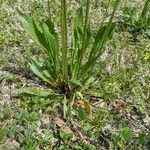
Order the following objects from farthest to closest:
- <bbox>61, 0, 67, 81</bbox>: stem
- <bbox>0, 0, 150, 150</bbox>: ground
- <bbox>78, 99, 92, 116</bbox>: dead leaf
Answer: <bbox>78, 99, 92, 116</bbox>: dead leaf < <bbox>0, 0, 150, 150</bbox>: ground < <bbox>61, 0, 67, 81</bbox>: stem

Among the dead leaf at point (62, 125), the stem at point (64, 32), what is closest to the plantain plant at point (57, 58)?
the stem at point (64, 32)

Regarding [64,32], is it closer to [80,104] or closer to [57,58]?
[57,58]

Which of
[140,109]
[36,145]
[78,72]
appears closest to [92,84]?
[78,72]

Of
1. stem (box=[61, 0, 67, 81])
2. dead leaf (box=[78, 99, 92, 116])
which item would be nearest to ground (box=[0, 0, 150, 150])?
dead leaf (box=[78, 99, 92, 116])

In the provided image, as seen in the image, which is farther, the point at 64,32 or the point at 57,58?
the point at 57,58

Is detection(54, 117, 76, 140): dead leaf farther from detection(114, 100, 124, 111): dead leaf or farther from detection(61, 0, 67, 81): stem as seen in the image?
detection(114, 100, 124, 111): dead leaf

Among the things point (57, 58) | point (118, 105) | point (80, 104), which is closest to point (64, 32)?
point (57, 58)

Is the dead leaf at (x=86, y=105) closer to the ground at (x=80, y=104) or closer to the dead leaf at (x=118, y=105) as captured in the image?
the ground at (x=80, y=104)

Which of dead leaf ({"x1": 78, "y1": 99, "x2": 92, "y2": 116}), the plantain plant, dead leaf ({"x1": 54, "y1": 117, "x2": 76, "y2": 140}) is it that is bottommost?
dead leaf ({"x1": 54, "y1": 117, "x2": 76, "y2": 140})
